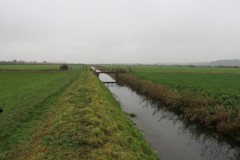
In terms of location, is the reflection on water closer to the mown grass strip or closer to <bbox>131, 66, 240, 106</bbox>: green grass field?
the mown grass strip

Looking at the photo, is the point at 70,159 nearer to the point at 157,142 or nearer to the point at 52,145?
the point at 52,145

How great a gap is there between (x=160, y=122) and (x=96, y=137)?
9.45 metres

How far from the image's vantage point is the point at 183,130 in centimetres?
1688

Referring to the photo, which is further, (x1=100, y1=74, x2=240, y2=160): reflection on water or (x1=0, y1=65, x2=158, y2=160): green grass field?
(x1=100, y1=74, x2=240, y2=160): reflection on water

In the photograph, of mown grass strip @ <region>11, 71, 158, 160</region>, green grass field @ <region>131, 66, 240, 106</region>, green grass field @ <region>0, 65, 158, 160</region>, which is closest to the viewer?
mown grass strip @ <region>11, 71, 158, 160</region>

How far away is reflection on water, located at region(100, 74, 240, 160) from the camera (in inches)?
489

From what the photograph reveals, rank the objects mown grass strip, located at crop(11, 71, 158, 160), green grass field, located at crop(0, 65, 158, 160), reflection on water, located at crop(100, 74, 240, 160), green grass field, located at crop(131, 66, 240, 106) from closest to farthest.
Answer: mown grass strip, located at crop(11, 71, 158, 160), green grass field, located at crop(0, 65, 158, 160), reflection on water, located at crop(100, 74, 240, 160), green grass field, located at crop(131, 66, 240, 106)

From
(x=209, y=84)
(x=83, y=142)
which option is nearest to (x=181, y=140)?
(x=83, y=142)

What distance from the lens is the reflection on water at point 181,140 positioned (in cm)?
1243

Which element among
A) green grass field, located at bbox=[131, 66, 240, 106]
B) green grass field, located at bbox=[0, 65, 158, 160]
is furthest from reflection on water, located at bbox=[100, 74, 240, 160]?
green grass field, located at bbox=[131, 66, 240, 106]

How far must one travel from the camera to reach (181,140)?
1483 cm

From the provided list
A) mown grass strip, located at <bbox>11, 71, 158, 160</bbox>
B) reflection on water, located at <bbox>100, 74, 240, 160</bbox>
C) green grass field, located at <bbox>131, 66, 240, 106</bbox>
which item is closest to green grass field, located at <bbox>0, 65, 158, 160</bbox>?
mown grass strip, located at <bbox>11, 71, 158, 160</bbox>

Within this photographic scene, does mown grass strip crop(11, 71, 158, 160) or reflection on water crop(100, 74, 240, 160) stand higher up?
mown grass strip crop(11, 71, 158, 160)

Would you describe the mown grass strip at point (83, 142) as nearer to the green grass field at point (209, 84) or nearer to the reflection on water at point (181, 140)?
the reflection on water at point (181, 140)
